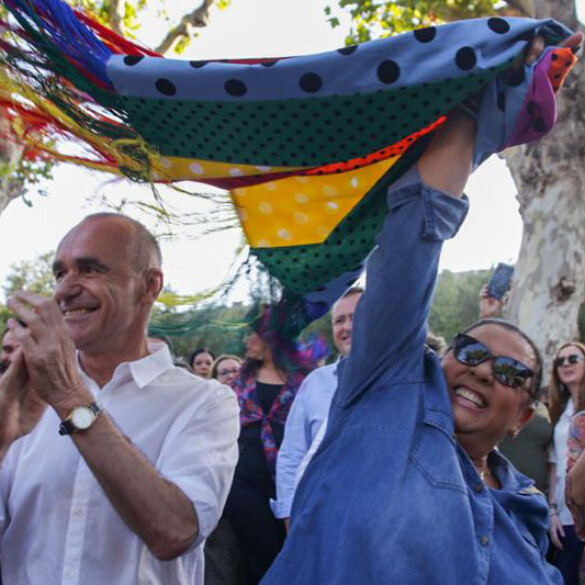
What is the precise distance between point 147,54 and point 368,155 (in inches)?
25.9

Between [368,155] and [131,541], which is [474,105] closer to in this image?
[368,155]

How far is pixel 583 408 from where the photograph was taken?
200 inches

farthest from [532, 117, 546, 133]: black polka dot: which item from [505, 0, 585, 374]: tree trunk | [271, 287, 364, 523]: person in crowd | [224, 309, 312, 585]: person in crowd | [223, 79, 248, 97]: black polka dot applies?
[505, 0, 585, 374]: tree trunk

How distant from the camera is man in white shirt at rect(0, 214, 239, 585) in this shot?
2076mm

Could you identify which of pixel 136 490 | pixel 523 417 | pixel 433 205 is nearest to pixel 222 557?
pixel 523 417

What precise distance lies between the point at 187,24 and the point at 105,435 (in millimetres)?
8648

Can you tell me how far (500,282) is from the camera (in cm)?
717

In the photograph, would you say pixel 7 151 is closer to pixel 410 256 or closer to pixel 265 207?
pixel 265 207

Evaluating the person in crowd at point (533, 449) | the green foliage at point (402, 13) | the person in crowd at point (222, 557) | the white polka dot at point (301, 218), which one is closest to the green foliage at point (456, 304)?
the green foliage at point (402, 13)

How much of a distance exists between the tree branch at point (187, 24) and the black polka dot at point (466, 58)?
27.9 ft

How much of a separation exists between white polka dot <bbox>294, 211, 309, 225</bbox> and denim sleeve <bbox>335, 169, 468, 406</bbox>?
374mm

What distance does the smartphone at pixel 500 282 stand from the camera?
22.8 feet

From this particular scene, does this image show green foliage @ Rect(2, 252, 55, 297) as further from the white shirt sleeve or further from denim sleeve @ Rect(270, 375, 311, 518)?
denim sleeve @ Rect(270, 375, 311, 518)

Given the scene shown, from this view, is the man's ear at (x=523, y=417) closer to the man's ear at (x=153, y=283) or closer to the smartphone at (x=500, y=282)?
the man's ear at (x=153, y=283)
